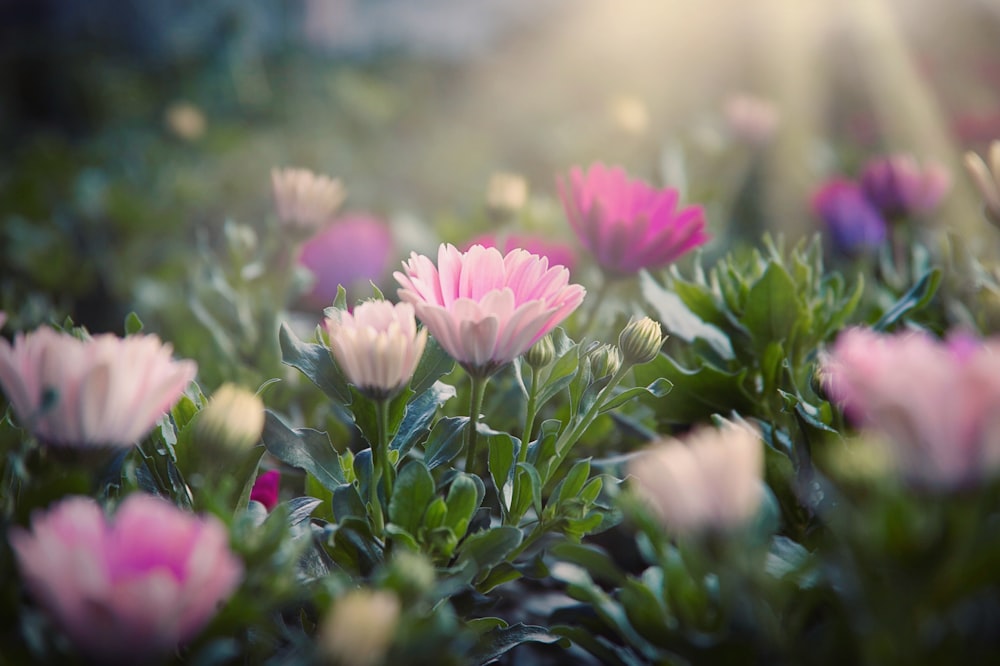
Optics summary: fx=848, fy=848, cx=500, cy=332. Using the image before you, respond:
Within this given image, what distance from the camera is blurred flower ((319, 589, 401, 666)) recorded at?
1.30 ft

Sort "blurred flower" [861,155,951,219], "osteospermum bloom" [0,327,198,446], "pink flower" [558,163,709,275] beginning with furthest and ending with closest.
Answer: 1. "blurred flower" [861,155,951,219]
2. "pink flower" [558,163,709,275]
3. "osteospermum bloom" [0,327,198,446]

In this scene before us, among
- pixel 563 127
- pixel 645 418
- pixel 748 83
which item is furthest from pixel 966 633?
pixel 748 83

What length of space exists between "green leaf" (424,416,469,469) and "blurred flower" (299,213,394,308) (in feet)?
2.63

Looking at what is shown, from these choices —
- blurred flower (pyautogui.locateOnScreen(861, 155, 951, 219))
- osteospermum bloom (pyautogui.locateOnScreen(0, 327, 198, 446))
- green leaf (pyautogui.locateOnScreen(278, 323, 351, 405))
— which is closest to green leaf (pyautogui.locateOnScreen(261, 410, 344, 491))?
green leaf (pyautogui.locateOnScreen(278, 323, 351, 405))

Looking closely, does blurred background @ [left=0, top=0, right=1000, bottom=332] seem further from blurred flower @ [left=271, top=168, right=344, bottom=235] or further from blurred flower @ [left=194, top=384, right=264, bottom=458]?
blurred flower @ [left=194, top=384, right=264, bottom=458]

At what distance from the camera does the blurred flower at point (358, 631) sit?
1.30 feet

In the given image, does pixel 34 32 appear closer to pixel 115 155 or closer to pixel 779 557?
pixel 115 155

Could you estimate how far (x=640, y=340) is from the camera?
656 mm

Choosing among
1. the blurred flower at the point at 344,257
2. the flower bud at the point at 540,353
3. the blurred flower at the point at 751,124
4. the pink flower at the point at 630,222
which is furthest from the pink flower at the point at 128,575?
the blurred flower at the point at 751,124

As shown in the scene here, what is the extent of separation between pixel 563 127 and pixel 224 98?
1388mm

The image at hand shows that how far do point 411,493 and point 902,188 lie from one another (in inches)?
40.0

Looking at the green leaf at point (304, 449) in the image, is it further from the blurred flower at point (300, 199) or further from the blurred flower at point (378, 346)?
the blurred flower at point (300, 199)

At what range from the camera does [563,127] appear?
2.68 meters

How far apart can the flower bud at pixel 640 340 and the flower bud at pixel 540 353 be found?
56 millimetres
